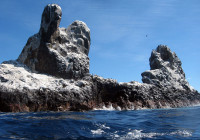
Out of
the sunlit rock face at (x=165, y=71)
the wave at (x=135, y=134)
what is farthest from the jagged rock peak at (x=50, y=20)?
the wave at (x=135, y=134)

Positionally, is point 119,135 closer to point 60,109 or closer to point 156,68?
point 60,109

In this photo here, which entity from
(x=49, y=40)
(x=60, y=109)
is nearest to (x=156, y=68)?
(x=49, y=40)

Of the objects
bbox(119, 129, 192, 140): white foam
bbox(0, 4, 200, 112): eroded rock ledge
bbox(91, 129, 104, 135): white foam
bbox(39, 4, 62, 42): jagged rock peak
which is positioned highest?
bbox(39, 4, 62, 42): jagged rock peak

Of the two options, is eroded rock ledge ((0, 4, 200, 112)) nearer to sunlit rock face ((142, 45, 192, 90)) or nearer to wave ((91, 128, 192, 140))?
sunlit rock face ((142, 45, 192, 90))

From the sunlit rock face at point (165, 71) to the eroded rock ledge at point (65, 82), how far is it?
0.56 feet

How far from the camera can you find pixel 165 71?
32.5 metres

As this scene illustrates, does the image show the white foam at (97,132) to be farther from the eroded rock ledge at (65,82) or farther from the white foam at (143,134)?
the eroded rock ledge at (65,82)

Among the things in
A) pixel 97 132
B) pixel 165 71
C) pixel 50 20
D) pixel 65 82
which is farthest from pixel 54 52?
pixel 165 71

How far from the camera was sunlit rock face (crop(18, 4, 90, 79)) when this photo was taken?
71.9ft

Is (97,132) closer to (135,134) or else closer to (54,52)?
(135,134)

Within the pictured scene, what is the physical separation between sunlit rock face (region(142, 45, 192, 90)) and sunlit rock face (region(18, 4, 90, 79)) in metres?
11.1

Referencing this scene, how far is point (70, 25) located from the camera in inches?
1087

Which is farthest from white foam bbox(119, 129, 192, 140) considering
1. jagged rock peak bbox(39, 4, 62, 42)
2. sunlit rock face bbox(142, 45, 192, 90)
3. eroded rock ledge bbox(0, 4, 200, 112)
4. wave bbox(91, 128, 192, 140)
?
sunlit rock face bbox(142, 45, 192, 90)

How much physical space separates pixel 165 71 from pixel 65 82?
18.8m
